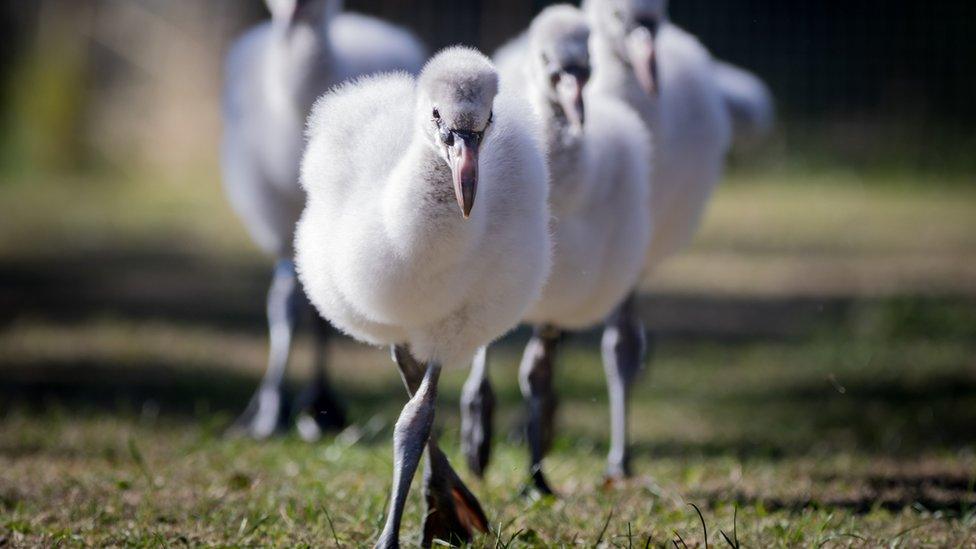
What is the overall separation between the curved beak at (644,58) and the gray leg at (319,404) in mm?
1974

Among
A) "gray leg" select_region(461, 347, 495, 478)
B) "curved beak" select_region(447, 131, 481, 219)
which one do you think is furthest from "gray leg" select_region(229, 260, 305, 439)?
"curved beak" select_region(447, 131, 481, 219)

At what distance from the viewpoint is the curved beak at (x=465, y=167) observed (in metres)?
3.13

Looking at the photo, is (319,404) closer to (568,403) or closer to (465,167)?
(568,403)

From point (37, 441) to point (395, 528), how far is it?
2.15 meters

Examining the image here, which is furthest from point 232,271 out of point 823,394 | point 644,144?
point 644,144

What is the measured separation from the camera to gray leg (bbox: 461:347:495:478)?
449 centimetres

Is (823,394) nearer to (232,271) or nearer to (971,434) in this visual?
(971,434)

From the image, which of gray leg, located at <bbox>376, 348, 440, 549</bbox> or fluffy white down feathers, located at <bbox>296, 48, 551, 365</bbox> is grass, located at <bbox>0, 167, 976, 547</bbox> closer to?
gray leg, located at <bbox>376, 348, 440, 549</bbox>

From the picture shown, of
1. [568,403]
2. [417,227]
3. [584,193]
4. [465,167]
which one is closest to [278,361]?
[568,403]

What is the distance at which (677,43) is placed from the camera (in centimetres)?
524

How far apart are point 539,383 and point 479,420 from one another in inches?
9.4

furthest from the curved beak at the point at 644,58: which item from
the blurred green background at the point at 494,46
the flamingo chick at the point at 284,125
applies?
the blurred green background at the point at 494,46

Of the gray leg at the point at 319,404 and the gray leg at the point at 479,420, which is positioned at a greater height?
the gray leg at the point at 479,420

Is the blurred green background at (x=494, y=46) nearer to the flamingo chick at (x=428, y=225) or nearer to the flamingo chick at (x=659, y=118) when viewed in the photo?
the flamingo chick at (x=659, y=118)
